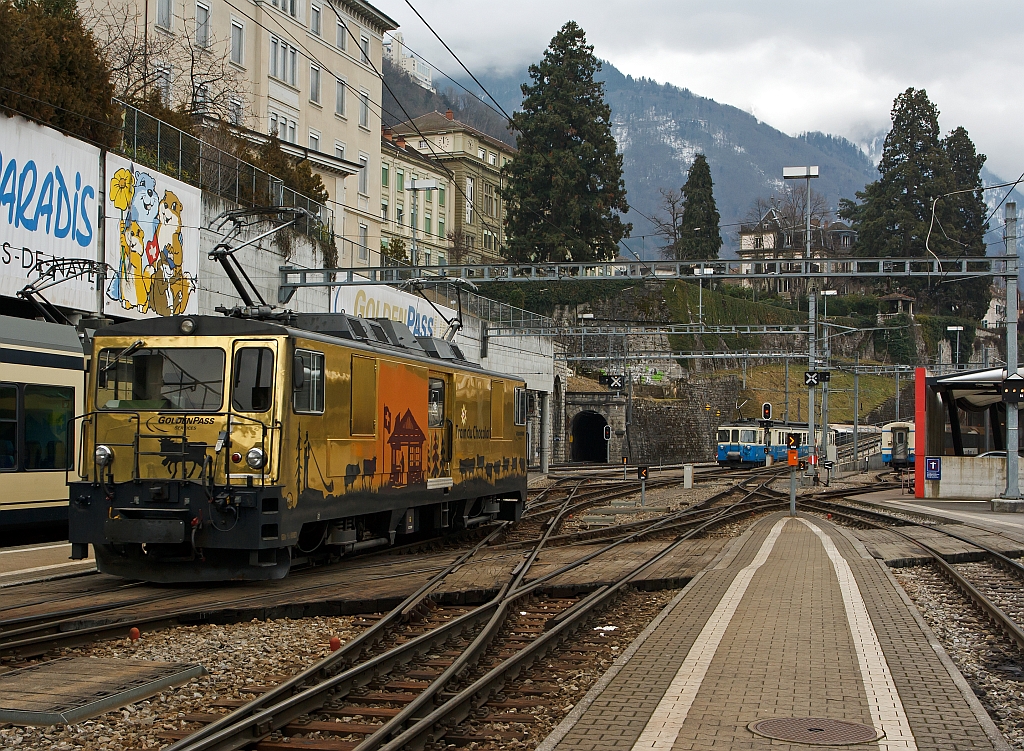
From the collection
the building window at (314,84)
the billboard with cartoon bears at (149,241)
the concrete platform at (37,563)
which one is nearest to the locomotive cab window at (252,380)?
the concrete platform at (37,563)

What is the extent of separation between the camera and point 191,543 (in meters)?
12.0

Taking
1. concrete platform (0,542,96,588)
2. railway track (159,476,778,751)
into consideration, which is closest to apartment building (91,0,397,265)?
concrete platform (0,542,96,588)

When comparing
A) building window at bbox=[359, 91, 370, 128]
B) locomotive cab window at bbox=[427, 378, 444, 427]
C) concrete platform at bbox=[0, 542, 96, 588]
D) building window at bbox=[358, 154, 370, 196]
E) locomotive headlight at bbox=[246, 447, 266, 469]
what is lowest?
concrete platform at bbox=[0, 542, 96, 588]

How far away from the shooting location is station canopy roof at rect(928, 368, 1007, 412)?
31719 mm

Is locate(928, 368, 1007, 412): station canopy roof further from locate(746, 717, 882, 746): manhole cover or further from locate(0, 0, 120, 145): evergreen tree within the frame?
locate(746, 717, 882, 746): manhole cover

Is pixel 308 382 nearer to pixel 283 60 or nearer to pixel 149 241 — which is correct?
pixel 149 241

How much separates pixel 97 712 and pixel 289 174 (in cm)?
3085

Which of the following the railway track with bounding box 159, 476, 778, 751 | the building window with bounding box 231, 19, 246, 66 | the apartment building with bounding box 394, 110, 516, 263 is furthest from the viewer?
the apartment building with bounding box 394, 110, 516, 263

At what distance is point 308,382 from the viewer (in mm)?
12820

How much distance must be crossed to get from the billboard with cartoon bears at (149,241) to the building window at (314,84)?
30.4 meters

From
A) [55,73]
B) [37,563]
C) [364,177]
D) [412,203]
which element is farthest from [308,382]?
[412,203]

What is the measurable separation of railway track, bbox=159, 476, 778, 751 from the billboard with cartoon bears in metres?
13.7

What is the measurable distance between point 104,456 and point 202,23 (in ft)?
124

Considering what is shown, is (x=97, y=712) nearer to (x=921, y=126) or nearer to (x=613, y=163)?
(x=613, y=163)
